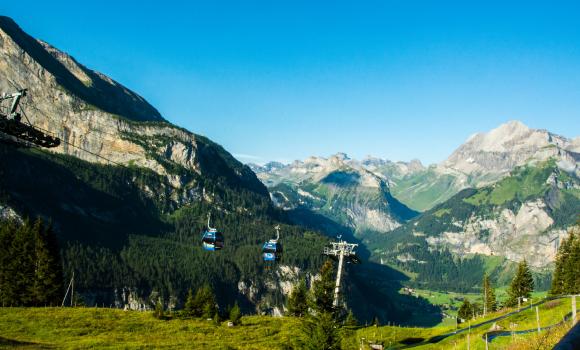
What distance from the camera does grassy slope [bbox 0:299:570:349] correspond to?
53312 millimetres

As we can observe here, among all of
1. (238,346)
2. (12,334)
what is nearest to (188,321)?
(238,346)

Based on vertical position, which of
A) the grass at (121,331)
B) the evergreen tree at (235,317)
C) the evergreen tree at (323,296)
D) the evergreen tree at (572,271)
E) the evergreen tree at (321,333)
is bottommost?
the grass at (121,331)

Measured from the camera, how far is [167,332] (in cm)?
6775

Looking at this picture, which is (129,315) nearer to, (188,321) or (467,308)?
(188,321)

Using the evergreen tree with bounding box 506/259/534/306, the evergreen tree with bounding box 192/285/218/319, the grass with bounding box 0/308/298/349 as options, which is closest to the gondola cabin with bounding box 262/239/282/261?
the grass with bounding box 0/308/298/349

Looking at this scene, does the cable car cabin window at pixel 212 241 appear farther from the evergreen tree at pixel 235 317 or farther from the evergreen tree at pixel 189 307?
the evergreen tree at pixel 189 307

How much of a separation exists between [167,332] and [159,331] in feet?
5.59

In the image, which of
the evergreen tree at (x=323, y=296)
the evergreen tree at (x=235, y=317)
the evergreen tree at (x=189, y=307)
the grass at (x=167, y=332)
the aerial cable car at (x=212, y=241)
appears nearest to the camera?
the evergreen tree at (x=323, y=296)

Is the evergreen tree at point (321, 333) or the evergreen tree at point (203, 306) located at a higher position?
the evergreen tree at point (321, 333)

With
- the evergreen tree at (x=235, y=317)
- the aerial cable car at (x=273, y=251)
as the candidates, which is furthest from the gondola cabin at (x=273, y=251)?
the evergreen tree at (x=235, y=317)

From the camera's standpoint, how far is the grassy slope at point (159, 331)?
5331cm

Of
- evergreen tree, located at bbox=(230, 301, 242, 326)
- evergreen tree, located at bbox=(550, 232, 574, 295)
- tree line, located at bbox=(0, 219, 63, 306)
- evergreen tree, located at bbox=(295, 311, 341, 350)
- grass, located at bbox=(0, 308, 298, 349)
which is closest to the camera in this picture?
evergreen tree, located at bbox=(295, 311, 341, 350)

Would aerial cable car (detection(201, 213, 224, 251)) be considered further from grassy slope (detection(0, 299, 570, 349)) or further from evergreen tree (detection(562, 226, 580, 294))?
evergreen tree (detection(562, 226, 580, 294))

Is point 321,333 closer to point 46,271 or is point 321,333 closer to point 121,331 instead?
point 121,331
